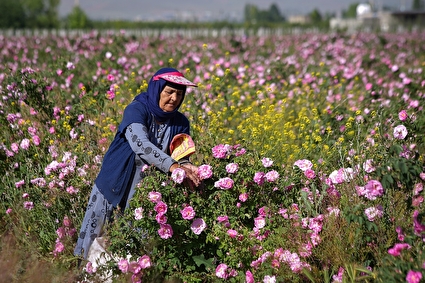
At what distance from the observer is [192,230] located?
3000 mm

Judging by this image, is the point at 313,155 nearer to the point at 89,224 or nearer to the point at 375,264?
the point at 375,264

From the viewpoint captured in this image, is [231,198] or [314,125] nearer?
[231,198]

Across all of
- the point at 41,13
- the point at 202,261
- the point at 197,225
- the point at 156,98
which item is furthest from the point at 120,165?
the point at 41,13

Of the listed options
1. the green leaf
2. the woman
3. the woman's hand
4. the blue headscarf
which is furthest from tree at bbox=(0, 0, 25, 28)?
the green leaf

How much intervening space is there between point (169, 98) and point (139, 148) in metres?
0.33

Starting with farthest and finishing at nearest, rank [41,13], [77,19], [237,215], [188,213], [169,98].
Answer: [41,13] < [77,19] < [237,215] < [169,98] < [188,213]

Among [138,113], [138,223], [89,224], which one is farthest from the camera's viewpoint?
[89,224]

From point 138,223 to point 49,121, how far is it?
7.72ft

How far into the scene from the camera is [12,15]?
5428 cm

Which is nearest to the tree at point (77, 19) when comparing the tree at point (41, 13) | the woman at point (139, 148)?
the tree at point (41, 13)

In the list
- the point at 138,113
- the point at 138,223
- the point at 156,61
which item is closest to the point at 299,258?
the point at 138,223

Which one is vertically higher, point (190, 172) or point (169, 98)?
point (169, 98)

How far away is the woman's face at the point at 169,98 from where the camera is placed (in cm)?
312

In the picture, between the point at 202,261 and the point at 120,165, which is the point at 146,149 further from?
the point at 202,261
